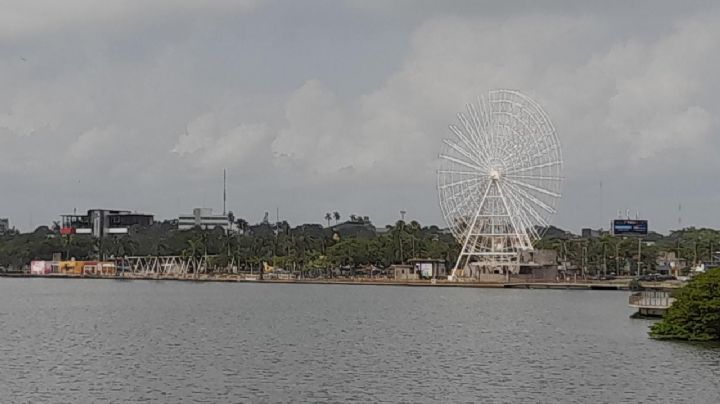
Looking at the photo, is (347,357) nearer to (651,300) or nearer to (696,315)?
(696,315)

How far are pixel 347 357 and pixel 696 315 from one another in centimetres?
2273

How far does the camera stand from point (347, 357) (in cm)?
6650

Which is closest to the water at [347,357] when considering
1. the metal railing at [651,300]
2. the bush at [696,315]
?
the bush at [696,315]

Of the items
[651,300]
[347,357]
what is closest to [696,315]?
[347,357]

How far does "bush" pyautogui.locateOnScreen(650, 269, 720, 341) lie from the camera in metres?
70.3

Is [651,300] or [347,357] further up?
[651,300]

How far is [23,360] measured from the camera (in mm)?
64062

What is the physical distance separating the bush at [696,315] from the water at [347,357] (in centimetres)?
184

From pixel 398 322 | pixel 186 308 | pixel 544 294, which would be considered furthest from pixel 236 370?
pixel 544 294

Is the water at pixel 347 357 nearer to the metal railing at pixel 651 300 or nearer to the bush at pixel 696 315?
the bush at pixel 696 315

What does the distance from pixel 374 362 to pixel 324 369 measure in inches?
174

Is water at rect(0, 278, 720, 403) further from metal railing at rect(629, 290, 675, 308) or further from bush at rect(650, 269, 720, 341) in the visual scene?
metal railing at rect(629, 290, 675, 308)

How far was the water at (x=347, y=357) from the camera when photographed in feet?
169

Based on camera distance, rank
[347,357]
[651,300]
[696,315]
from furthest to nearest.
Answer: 1. [651,300]
2. [696,315]
3. [347,357]
